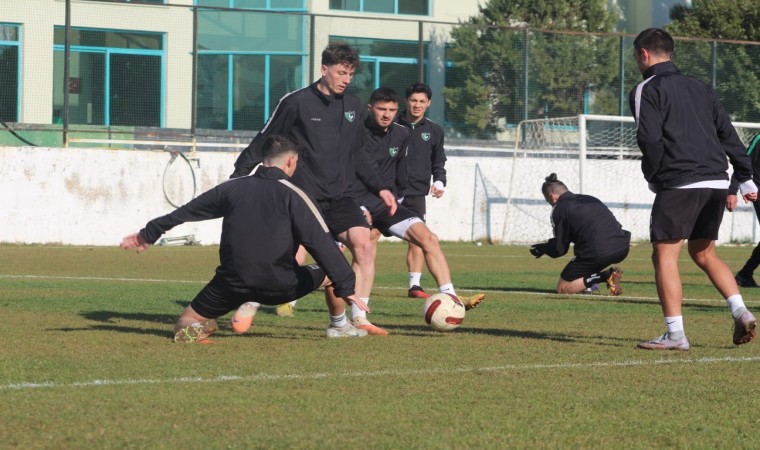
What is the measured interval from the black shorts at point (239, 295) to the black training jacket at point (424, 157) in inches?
215

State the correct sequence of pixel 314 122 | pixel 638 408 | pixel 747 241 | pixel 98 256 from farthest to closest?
pixel 747 241 < pixel 98 256 < pixel 314 122 < pixel 638 408

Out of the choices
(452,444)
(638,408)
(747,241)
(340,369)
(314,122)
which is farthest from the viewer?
(747,241)

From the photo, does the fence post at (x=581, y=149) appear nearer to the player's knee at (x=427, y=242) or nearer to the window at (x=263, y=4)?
the window at (x=263, y=4)

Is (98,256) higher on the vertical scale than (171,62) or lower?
lower

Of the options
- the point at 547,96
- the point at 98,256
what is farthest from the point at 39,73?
the point at 547,96

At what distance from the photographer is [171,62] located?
25422 mm

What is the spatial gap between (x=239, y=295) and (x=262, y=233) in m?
0.44

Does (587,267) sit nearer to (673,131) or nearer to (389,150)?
(389,150)

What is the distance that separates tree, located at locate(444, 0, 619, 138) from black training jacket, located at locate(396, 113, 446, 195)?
13.5 m

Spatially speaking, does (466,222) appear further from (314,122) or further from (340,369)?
(340,369)

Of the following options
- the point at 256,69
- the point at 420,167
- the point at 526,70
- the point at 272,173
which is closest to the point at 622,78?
the point at 526,70

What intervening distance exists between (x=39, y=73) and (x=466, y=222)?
9311 millimetres

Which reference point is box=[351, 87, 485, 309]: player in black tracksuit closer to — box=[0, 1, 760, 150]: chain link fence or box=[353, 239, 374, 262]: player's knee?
box=[353, 239, 374, 262]: player's knee

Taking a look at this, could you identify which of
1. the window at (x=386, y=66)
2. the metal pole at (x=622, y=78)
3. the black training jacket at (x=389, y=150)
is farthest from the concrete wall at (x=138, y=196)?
the black training jacket at (x=389, y=150)
